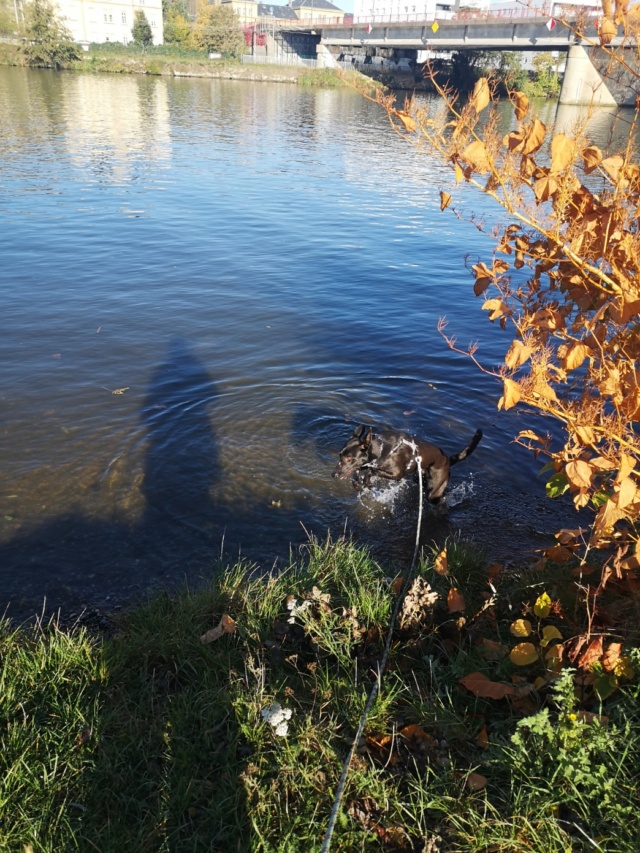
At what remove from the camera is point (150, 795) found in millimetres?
2801

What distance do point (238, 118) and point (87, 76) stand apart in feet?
90.2

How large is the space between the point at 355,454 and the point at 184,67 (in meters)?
74.0

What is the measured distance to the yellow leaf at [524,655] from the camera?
3.19 m

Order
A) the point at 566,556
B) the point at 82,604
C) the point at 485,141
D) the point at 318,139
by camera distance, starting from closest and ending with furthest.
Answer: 1. the point at 485,141
2. the point at 566,556
3. the point at 82,604
4. the point at 318,139

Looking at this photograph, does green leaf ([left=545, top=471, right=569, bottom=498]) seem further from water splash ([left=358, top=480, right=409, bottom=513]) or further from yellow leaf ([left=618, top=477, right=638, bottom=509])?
water splash ([left=358, top=480, right=409, bottom=513])

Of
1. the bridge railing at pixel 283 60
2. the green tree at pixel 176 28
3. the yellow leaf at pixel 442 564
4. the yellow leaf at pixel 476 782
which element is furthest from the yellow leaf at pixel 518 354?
the green tree at pixel 176 28

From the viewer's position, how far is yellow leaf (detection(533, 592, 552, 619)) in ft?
11.7

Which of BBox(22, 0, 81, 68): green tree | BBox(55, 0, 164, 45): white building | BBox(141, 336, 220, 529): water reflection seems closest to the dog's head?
BBox(141, 336, 220, 529): water reflection

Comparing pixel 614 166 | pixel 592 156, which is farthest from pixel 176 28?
pixel 614 166

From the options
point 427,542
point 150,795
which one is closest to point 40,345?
point 427,542

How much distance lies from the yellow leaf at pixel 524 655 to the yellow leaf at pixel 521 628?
165 mm

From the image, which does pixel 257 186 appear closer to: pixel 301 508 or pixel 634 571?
pixel 301 508

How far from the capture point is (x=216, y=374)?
28.8 ft

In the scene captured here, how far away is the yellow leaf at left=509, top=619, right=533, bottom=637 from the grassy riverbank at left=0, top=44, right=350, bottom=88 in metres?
68.4
